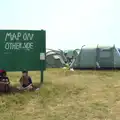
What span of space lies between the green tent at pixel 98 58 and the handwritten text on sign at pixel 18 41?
468 inches

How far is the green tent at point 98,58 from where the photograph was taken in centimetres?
2389

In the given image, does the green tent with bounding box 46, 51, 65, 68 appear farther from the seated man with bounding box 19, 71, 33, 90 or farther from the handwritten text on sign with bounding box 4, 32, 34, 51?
the seated man with bounding box 19, 71, 33, 90

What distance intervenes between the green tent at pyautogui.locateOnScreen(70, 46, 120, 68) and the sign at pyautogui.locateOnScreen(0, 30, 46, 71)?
38.3ft

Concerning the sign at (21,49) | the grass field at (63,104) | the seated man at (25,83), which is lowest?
the grass field at (63,104)

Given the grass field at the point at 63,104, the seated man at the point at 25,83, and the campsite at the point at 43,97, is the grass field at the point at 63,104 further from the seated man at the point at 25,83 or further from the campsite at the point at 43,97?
the seated man at the point at 25,83

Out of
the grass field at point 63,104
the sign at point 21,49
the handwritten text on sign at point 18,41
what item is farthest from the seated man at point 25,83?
the handwritten text on sign at point 18,41

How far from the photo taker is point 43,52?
41.8 feet

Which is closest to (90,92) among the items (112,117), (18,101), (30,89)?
(30,89)

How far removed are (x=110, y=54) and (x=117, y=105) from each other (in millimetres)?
14781

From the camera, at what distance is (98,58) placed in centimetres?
2425

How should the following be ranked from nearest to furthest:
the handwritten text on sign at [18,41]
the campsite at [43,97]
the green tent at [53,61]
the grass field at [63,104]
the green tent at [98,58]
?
the grass field at [63,104], the campsite at [43,97], the handwritten text on sign at [18,41], the green tent at [98,58], the green tent at [53,61]

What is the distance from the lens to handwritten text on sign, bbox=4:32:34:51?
12.4 meters

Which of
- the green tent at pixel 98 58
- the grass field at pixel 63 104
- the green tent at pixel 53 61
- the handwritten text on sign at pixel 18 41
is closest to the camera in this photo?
the grass field at pixel 63 104

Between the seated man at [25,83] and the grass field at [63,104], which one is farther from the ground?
the seated man at [25,83]
